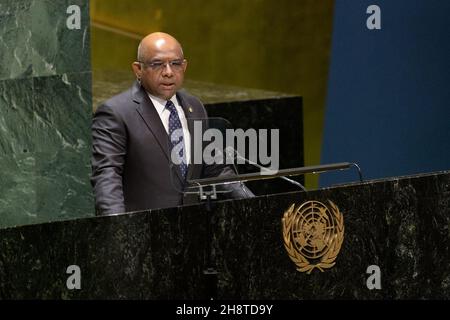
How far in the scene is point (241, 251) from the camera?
17.0 feet

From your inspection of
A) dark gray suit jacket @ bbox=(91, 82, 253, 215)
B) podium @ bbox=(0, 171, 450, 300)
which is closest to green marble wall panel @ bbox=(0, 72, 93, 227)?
dark gray suit jacket @ bbox=(91, 82, 253, 215)

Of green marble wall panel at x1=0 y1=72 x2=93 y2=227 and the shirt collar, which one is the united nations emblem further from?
green marble wall panel at x1=0 y1=72 x2=93 y2=227

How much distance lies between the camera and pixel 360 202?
545cm

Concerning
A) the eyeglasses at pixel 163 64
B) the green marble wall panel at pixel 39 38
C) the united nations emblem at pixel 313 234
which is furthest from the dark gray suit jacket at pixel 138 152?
the green marble wall panel at pixel 39 38

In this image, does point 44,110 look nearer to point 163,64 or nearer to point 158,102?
point 158,102

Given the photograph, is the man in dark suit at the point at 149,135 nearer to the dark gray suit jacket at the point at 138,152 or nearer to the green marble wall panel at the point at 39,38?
the dark gray suit jacket at the point at 138,152

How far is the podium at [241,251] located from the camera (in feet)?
16.0

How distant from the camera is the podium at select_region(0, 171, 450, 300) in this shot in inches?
191

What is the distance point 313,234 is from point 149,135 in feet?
3.33

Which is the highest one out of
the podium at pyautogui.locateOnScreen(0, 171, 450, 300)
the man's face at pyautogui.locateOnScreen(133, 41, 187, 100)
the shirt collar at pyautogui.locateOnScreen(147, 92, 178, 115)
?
the man's face at pyautogui.locateOnScreen(133, 41, 187, 100)

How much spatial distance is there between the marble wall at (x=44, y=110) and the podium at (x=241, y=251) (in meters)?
2.14

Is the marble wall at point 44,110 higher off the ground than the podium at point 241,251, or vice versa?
the marble wall at point 44,110

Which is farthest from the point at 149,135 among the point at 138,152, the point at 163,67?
the point at 163,67
